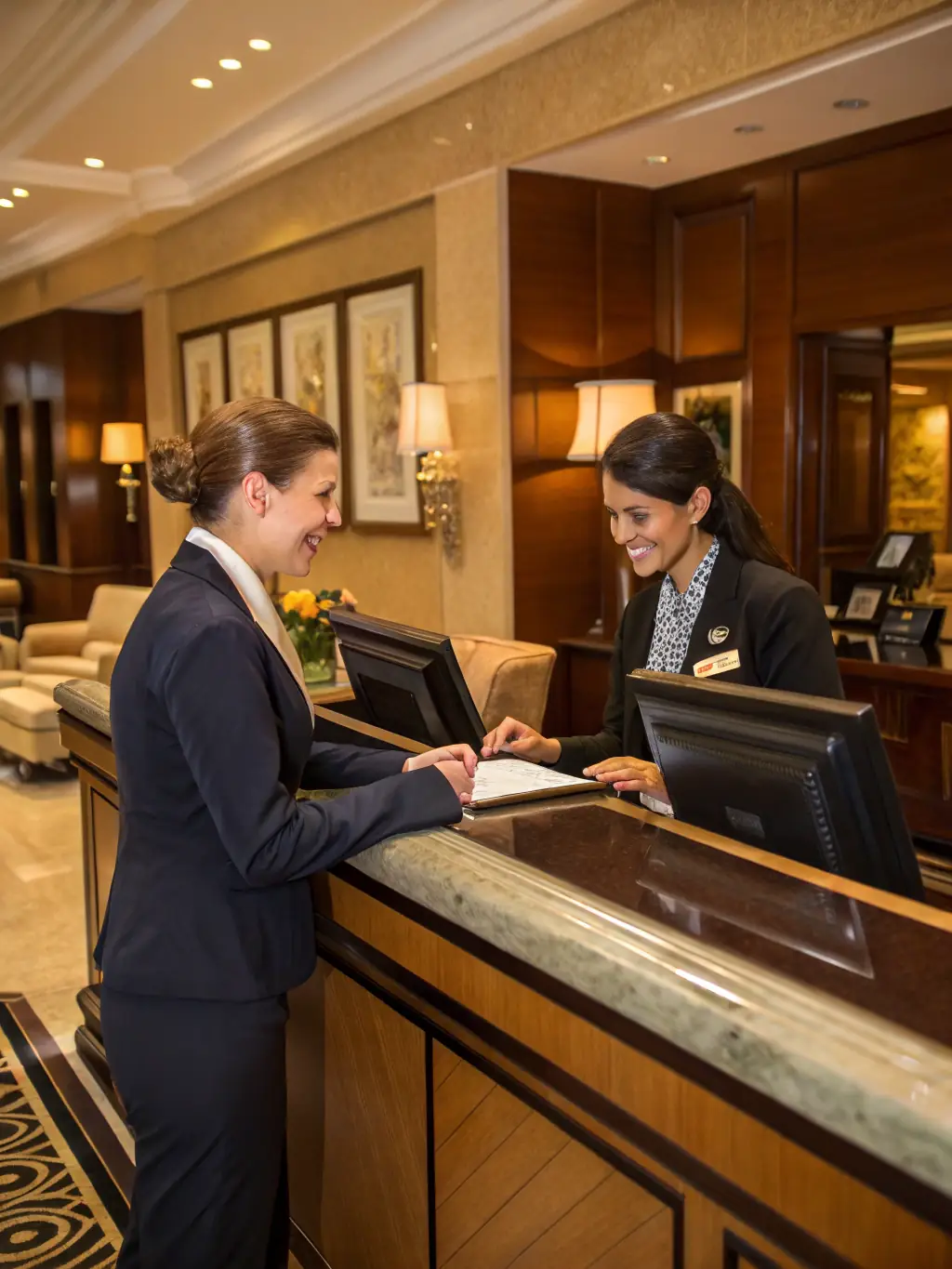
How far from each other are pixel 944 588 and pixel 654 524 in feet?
9.75

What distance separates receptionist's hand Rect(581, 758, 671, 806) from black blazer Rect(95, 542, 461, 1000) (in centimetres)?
45

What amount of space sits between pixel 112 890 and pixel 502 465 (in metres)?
3.92

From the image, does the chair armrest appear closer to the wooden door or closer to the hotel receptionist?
the wooden door

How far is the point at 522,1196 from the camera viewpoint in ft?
5.41

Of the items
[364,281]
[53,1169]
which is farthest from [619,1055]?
[364,281]

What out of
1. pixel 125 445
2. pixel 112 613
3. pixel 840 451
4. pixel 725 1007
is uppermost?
pixel 125 445

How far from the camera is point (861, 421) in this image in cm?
538

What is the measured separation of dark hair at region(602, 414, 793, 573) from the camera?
2416mm

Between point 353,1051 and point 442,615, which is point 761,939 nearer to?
point 353,1051

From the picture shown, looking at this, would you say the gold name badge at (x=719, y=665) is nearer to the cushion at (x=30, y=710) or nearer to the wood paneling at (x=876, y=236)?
the wood paneling at (x=876, y=236)

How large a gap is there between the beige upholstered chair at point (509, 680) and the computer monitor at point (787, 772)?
2.78 meters

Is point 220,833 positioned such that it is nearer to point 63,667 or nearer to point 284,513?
point 284,513

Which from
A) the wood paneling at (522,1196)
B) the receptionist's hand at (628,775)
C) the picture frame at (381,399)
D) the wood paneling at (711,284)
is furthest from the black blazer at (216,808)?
the picture frame at (381,399)

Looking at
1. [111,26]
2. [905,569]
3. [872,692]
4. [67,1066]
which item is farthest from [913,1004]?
[111,26]
